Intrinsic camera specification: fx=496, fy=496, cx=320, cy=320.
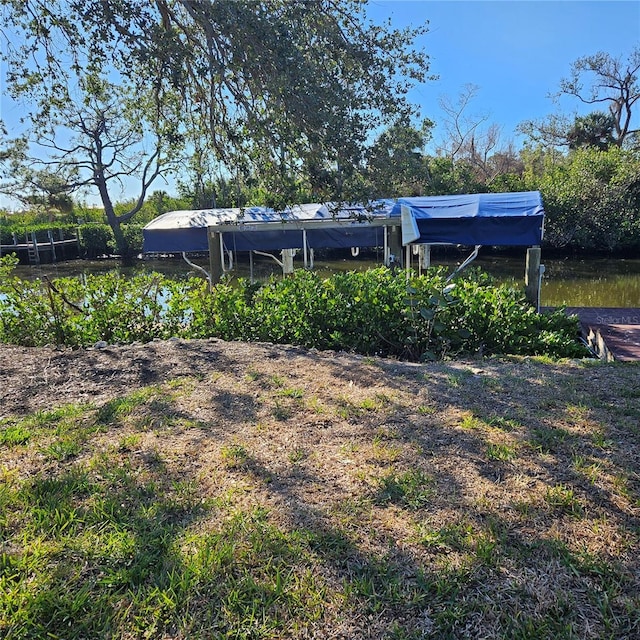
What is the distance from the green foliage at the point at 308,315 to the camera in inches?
203

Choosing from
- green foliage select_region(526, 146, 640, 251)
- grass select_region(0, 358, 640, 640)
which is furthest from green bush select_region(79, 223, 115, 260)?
grass select_region(0, 358, 640, 640)

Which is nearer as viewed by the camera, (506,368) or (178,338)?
(506,368)

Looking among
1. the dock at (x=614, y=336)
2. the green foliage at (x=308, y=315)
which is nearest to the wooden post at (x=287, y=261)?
the green foliage at (x=308, y=315)

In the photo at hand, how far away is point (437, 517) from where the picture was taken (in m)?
2.11

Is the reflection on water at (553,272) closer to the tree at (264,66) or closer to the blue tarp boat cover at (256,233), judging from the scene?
the blue tarp boat cover at (256,233)

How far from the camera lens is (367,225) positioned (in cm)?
680

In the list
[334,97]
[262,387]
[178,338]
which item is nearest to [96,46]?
[334,97]

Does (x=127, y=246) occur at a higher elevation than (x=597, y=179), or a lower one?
lower

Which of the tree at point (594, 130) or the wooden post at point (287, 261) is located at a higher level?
the tree at point (594, 130)

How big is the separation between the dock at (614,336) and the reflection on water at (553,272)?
203 centimetres

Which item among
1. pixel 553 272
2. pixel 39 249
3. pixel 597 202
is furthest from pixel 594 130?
pixel 39 249

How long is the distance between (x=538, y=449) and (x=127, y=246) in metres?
28.1

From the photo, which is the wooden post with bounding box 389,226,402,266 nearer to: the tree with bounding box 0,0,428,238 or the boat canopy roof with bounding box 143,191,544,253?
the boat canopy roof with bounding box 143,191,544,253

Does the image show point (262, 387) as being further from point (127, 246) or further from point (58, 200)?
point (127, 246)
